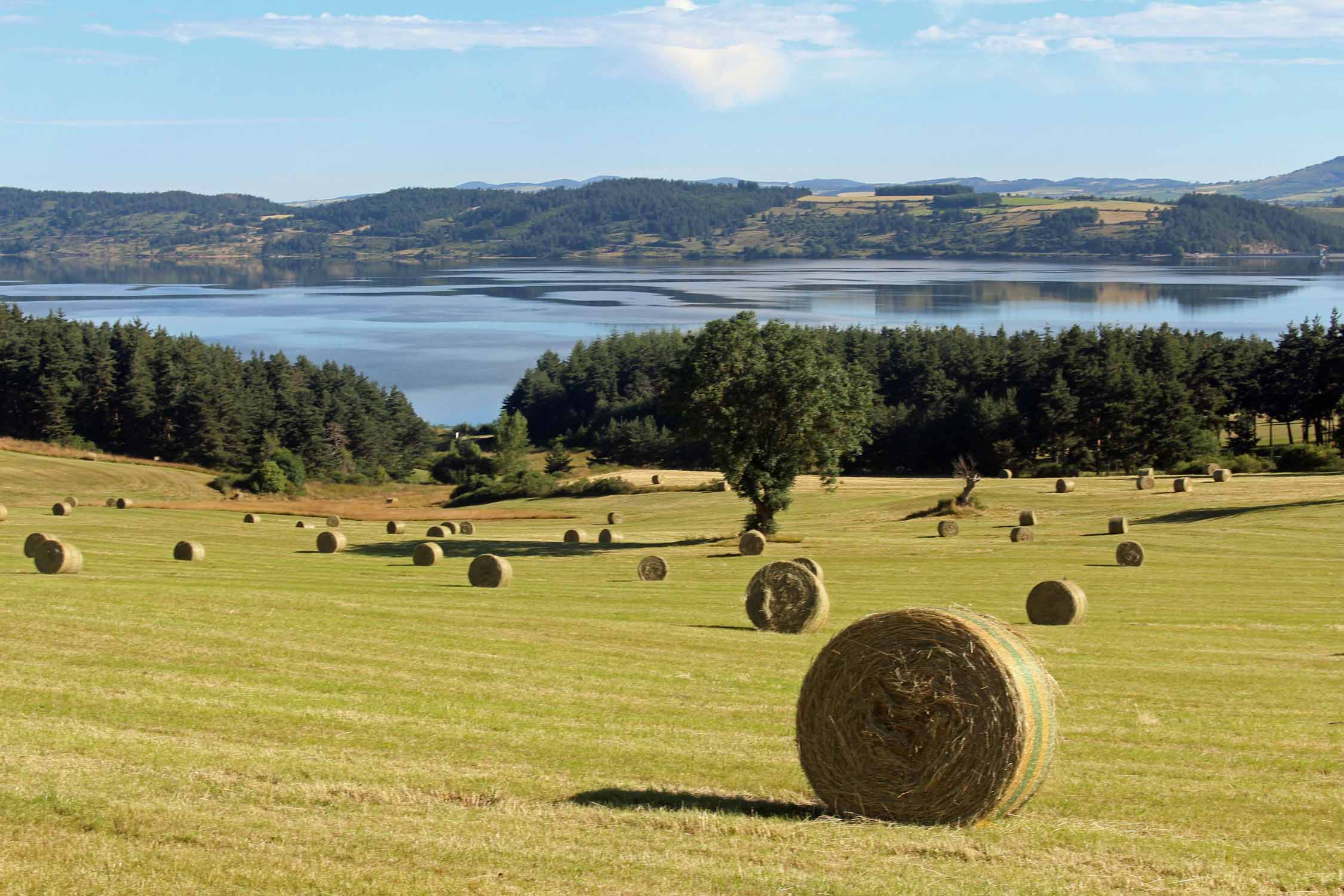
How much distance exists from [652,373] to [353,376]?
124ft

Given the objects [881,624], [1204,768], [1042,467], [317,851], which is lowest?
[1042,467]

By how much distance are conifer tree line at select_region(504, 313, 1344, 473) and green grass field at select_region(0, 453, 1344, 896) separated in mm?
39772

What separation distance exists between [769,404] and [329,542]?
16.4 m

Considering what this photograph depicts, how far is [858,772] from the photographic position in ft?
38.9

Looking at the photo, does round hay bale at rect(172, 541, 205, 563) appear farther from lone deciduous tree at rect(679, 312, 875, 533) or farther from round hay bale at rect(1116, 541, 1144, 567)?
round hay bale at rect(1116, 541, 1144, 567)

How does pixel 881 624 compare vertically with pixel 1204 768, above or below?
above

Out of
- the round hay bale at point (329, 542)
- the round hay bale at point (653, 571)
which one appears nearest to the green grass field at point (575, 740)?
the round hay bale at point (653, 571)

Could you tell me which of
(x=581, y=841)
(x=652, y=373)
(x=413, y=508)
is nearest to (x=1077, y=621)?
(x=581, y=841)

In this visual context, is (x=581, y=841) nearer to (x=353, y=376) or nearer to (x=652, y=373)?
(x=353, y=376)

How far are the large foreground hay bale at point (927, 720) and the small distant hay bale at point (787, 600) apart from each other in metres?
11.7

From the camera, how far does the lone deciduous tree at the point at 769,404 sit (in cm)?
4581

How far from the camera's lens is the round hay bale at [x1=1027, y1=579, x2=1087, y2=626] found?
24531mm

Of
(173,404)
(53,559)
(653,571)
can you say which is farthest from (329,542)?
(173,404)

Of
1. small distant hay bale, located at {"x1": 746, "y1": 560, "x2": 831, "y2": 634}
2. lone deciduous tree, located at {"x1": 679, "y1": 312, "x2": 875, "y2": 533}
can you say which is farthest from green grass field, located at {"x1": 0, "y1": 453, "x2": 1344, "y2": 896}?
lone deciduous tree, located at {"x1": 679, "y1": 312, "x2": 875, "y2": 533}
